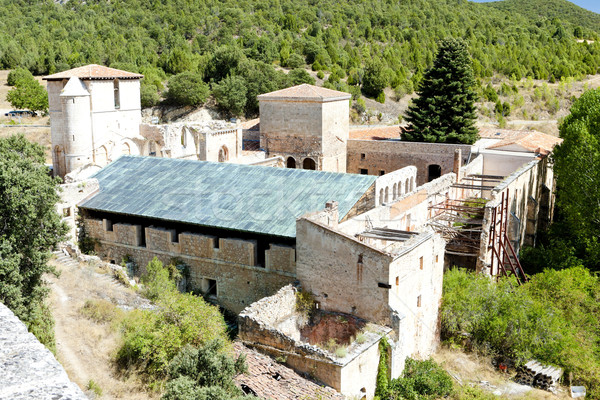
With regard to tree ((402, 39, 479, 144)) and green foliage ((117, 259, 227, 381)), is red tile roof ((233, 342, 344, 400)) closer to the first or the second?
green foliage ((117, 259, 227, 381))

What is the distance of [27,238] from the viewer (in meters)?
14.0

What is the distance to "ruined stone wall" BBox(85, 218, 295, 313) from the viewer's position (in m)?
18.5

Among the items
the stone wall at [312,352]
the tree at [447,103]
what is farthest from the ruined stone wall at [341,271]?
the tree at [447,103]

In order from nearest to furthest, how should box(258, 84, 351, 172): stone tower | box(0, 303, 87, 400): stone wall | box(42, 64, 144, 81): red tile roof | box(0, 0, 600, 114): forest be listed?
1. box(0, 303, 87, 400): stone wall
2. box(42, 64, 144, 81): red tile roof
3. box(258, 84, 351, 172): stone tower
4. box(0, 0, 600, 114): forest

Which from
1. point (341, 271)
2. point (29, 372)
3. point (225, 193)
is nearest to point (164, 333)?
point (341, 271)

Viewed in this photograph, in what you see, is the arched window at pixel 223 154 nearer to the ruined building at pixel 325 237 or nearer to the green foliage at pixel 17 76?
the ruined building at pixel 325 237

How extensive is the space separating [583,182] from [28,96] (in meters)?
52.4

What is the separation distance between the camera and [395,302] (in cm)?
1511

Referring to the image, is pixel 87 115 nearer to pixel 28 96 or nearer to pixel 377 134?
pixel 377 134

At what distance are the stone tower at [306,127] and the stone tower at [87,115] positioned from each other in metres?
8.26

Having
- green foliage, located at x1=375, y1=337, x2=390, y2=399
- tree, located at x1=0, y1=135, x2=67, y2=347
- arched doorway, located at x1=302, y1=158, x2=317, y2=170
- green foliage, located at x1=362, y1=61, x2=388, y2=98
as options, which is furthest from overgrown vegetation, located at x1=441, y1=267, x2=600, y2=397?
green foliage, located at x1=362, y1=61, x2=388, y2=98

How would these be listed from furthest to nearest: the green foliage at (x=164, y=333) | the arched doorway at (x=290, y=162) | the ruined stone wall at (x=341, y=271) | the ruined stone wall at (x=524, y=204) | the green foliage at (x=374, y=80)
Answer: the green foliage at (x=374, y=80), the arched doorway at (x=290, y=162), the ruined stone wall at (x=524, y=204), the ruined stone wall at (x=341, y=271), the green foliage at (x=164, y=333)

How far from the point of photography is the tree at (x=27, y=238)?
13.2 m

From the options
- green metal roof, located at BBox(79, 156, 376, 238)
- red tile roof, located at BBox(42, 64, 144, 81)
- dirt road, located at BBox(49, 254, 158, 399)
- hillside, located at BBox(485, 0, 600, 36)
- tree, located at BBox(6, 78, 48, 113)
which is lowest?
dirt road, located at BBox(49, 254, 158, 399)
